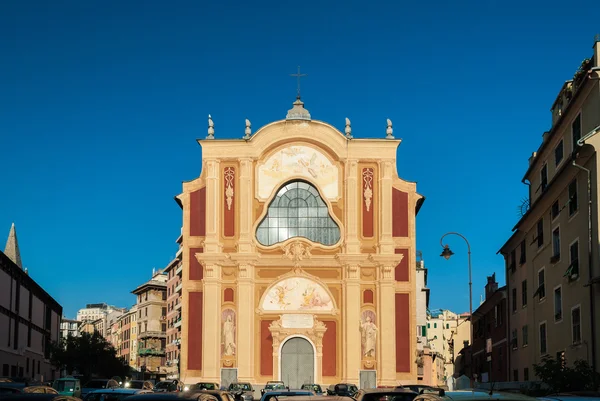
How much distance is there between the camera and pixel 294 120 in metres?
64.8

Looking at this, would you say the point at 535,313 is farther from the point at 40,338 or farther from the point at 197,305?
the point at 40,338

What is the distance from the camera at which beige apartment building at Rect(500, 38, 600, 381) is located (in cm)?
3322

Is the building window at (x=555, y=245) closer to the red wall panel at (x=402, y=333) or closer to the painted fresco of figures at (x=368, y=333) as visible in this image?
the red wall panel at (x=402, y=333)

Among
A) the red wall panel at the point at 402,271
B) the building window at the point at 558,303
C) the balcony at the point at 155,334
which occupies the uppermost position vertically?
the red wall panel at the point at 402,271

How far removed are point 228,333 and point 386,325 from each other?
10402 millimetres

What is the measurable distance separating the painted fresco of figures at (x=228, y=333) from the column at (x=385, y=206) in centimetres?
1088

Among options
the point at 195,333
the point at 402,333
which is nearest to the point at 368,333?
the point at 402,333

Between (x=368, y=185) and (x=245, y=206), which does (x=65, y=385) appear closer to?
(x=245, y=206)

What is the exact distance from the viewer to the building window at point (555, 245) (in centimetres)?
4006

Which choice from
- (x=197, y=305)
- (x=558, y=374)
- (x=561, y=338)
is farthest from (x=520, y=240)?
(x=197, y=305)

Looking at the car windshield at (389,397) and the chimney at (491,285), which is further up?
the chimney at (491,285)

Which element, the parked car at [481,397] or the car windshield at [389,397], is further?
the car windshield at [389,397]

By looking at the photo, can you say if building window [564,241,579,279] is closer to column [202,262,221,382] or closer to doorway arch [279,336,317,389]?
doorway arch [279,336,317,389]

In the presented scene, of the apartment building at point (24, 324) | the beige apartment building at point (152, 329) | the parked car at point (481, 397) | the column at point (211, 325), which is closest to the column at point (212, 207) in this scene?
the column at point (211, 325)
